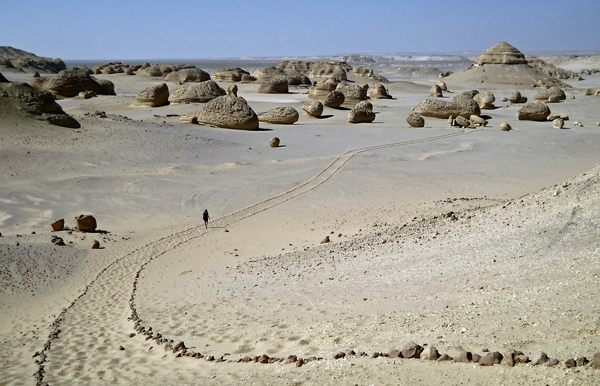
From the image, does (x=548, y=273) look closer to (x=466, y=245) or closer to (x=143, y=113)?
(x=466, y=245)

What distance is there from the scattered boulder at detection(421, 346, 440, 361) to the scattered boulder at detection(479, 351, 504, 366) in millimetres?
368

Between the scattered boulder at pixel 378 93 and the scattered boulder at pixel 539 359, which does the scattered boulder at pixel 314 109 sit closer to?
the scattered boulder at pixel 378 93

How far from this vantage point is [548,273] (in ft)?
19.3

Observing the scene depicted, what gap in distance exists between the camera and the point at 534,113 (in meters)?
26.4

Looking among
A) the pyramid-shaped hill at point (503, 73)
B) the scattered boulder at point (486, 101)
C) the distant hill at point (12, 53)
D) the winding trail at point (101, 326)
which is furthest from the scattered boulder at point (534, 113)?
the distant hill at point (12, 53)

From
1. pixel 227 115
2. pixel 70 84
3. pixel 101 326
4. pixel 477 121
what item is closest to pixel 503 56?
pixel 477 121

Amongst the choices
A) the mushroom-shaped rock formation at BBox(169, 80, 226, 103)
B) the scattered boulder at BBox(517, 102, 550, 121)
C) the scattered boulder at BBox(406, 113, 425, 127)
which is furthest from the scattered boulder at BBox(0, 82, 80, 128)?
the scattered boulder at BBox(517, 102, 550, 121)

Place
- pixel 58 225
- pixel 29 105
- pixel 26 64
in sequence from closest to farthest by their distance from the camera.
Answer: pixel 58 225 → pixel 29 105 → pixel 26 64

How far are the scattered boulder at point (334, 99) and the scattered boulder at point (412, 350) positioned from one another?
86.3 feet

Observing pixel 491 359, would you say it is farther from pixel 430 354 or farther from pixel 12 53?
pixel 12 53

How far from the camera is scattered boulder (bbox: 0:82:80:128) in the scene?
17500mm

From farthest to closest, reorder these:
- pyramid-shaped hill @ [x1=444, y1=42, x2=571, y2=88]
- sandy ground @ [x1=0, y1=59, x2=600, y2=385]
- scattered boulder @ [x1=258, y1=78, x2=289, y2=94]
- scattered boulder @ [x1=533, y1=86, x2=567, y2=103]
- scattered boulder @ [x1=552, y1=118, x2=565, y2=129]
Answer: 1. pyramid-shaped hill @ [x1=444, y1=42, x2=571, y2=88]
2. scattered boulder @ [x1=258, y1=78, x2=289, y2=94]
3. scattered boulder @ [x1=533, y1=86, x2=567, y2=103]
4. scattered boulder @ [x1=552, y1=118, x2=565, y2=129]
5. sandy ground @ [x1=0, y1=59, x2=600, y2=385]

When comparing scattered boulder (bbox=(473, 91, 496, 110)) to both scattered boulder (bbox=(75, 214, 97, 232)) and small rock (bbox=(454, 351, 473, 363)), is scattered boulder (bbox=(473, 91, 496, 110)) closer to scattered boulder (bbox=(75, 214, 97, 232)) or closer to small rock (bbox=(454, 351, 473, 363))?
scattered boulder (bbox=(75, 214, 97, 232))

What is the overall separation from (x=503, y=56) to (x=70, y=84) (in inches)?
1582
